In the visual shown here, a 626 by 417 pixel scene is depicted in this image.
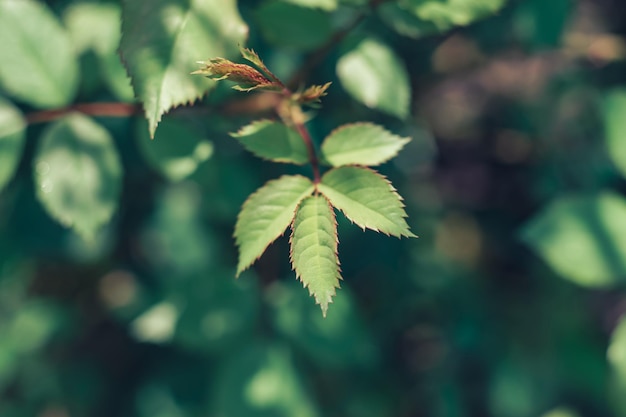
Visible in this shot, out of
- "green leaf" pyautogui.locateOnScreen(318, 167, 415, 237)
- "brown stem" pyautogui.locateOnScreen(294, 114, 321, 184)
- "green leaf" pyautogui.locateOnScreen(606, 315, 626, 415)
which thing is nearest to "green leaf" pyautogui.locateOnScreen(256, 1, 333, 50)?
"brown stem" pyautogui.locateOnScreen(294, 114, 321, 184)

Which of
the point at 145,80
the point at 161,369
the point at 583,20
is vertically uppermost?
the point at 145,80

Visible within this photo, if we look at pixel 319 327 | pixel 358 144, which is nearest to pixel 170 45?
pixel 358 144

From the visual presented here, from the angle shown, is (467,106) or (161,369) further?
(467,106)

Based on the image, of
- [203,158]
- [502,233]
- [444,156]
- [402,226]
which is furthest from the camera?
[444,156]

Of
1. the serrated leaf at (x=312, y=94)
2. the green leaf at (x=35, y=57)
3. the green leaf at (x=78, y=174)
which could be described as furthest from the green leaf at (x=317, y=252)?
the green leaf at (x=35, y=57)

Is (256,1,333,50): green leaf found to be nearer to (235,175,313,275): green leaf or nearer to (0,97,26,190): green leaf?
(235,175,313,275): green leaf

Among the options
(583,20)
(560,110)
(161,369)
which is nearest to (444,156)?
(560,110)

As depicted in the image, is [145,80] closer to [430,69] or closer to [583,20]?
[430,69]
